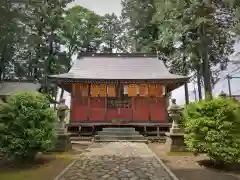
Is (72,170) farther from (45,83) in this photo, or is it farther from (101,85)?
(45,83)

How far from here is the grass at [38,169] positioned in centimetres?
717

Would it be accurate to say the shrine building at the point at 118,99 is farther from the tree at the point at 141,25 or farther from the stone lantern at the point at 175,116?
the tree at the point at 141,25

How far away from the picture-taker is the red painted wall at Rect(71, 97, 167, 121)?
1998cm

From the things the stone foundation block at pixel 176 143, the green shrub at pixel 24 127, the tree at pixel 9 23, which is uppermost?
the tree at pixel 9 23

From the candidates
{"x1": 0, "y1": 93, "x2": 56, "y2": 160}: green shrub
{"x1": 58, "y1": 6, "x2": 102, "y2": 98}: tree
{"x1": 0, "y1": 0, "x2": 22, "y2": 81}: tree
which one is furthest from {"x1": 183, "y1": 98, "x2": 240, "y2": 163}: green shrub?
{"x1": 58, "y1": 6, "x2": 102, "y2": 98}: tree

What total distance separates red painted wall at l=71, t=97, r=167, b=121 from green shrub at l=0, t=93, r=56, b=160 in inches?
422

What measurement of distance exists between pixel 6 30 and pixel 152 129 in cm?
1532

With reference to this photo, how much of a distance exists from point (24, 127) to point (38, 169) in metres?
1.54

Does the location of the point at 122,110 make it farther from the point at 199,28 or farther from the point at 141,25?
the point at 141,25

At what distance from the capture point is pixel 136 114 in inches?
793

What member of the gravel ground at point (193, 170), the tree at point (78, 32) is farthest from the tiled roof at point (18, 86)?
the gravel ground at point (193, 170)

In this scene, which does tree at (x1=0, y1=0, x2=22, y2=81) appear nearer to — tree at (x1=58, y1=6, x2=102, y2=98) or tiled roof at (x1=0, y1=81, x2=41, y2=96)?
tiled roof at (x1=0, y1=81, x2=41, y2=96)

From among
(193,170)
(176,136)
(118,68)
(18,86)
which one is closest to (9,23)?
(193,170)

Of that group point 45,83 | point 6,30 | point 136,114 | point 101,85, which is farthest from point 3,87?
point 6,30
